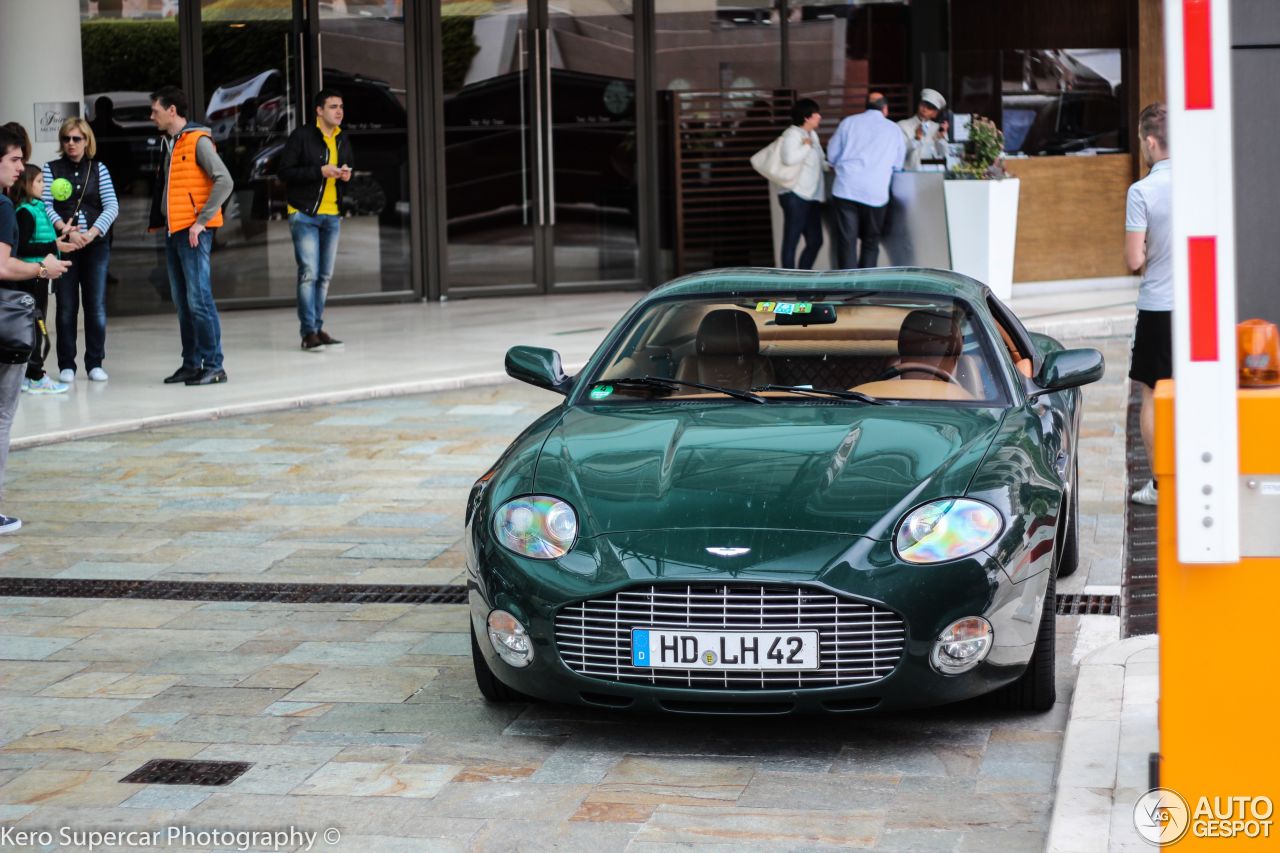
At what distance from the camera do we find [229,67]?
16797 millimetres

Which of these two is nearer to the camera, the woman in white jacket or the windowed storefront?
the woman in white jacket

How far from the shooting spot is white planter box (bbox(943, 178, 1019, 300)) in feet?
51.4

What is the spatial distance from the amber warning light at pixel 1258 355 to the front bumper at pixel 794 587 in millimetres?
1387

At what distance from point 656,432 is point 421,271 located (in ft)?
41.8

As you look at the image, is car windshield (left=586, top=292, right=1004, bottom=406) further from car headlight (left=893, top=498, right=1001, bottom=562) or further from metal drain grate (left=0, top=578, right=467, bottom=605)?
metal drain grate (left=0, top=578, right=467, bottom=605)

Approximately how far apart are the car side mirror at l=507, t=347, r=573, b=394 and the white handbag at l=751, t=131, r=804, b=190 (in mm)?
10332

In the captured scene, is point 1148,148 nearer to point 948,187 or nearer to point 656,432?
point 656,432

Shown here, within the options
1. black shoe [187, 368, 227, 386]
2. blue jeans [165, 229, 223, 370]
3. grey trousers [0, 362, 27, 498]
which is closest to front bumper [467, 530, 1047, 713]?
grey trousers [0, 362, 27, 498]

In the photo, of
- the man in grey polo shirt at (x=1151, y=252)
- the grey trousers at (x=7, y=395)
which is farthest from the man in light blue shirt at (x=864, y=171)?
the grey trousers at (x=7, y=395)

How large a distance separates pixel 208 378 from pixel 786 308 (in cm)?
718

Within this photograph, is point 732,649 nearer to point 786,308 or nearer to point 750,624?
point 750,624

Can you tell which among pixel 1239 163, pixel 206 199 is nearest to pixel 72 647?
pixel 1239 163

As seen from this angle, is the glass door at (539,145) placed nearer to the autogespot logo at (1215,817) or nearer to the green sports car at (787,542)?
the green sports car at (787,542)

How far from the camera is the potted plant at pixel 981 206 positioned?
15648 millimetres
